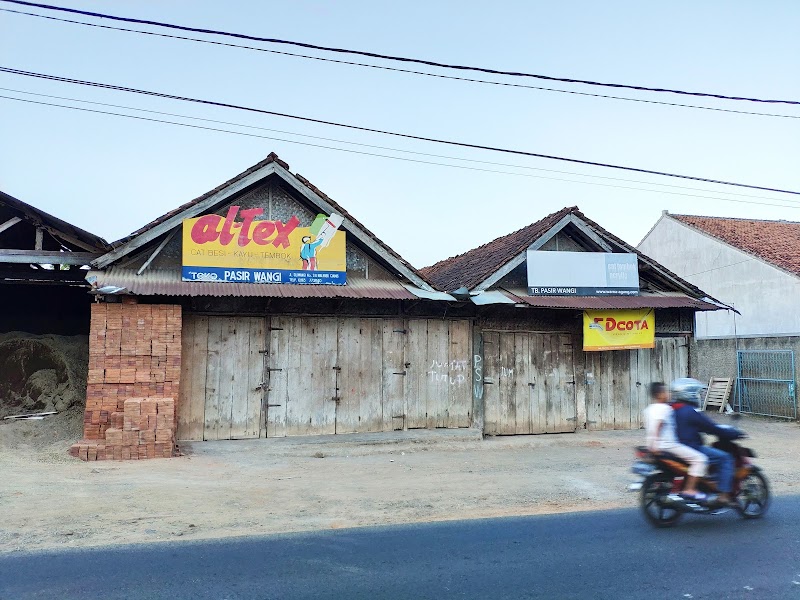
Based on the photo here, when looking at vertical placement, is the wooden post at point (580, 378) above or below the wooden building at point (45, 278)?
below

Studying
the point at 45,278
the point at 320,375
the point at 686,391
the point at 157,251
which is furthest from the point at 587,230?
the point at 45,278

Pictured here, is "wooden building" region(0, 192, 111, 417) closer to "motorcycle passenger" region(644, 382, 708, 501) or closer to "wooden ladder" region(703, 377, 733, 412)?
"motorcycle passenger" region(644, 382, 708, 501)

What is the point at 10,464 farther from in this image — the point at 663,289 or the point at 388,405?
the point at 663,289

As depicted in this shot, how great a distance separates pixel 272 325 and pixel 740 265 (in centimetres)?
1752

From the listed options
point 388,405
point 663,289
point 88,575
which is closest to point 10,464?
point 88,575

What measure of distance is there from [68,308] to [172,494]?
28.4 ft

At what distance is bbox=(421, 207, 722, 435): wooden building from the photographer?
1355 centimetres

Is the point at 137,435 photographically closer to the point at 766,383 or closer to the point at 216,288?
the point at 216,288

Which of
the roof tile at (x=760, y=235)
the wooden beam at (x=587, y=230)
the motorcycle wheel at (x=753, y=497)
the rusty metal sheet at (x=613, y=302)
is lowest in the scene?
the motorcycle wheel at (x=753, y=497)

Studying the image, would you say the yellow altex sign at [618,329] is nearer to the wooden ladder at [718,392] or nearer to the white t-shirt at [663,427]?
the wooden ladder at [718,392]

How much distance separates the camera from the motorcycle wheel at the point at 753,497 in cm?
686

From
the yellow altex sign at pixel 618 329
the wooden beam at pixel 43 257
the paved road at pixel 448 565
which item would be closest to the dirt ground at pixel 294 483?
the paved road at pixel 448 565

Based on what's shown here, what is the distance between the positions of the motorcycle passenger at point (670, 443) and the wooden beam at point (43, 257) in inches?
376

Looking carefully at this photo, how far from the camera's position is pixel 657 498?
261 inches
